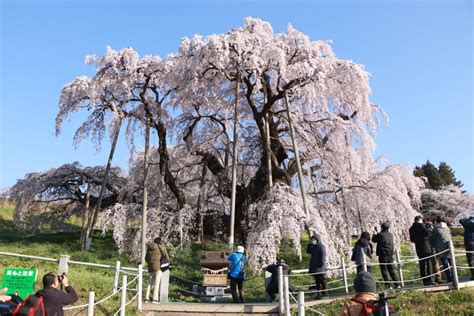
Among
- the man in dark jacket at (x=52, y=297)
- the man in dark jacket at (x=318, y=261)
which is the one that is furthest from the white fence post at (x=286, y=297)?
the man in dark jacket at (x=52, y=297)

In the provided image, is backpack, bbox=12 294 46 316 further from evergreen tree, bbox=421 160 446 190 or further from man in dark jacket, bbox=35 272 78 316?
evergreen tree, bbox=421 160 446 190

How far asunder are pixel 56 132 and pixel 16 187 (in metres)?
9.99

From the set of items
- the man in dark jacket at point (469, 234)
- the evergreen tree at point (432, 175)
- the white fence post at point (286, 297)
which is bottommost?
the white fence post at point (286, 297)

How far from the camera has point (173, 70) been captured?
19.7 metres

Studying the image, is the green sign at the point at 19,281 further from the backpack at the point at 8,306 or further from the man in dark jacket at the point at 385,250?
the man in dark jacket at the point at 385,250

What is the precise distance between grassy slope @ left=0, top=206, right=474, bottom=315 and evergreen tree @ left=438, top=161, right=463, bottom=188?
35769 millimetres

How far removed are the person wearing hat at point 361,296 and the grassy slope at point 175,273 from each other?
19.7 ft

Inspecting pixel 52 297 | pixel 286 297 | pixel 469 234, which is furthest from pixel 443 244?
pixel 52 297

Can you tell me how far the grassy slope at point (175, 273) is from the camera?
967 centimetres

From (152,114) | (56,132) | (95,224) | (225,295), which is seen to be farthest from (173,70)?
(225,295)

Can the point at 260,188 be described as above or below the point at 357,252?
above

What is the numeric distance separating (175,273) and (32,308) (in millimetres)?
11411

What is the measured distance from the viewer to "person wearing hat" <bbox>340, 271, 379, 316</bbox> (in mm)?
4109

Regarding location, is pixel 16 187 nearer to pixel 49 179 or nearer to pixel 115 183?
pixel 49 179
